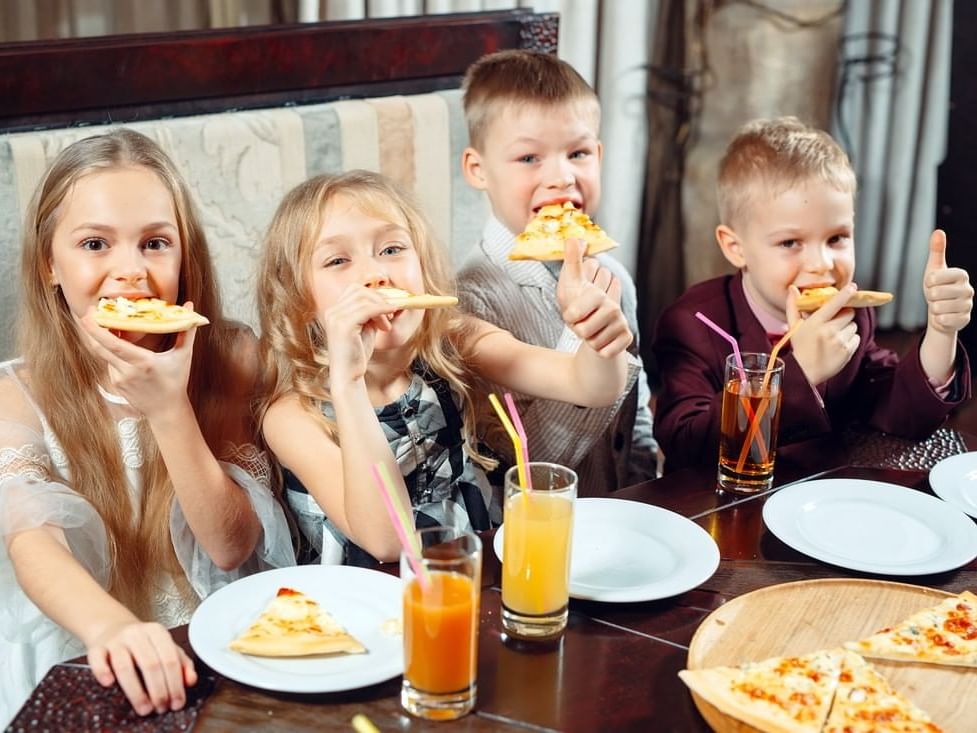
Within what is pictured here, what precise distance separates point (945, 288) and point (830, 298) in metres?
0.20

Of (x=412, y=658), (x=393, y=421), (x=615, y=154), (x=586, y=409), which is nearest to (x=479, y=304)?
(x=586, y=409)

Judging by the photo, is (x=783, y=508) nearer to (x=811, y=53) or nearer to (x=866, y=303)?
(x=866, y=303)

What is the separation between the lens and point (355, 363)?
1.70 meters

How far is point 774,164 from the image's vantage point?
2207 millimetres

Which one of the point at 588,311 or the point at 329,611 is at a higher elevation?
the point at 588,311

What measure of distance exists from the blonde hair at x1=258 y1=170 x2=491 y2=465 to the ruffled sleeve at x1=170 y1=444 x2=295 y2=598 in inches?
4.3

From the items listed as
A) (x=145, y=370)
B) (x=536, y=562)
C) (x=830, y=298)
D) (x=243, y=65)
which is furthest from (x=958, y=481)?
(x=243, y=65)

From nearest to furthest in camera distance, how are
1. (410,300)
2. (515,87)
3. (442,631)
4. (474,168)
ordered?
(442,631)
(410,300)
(515,87)
(474,168)

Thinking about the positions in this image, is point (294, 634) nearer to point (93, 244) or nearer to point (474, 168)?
point (93, 244)

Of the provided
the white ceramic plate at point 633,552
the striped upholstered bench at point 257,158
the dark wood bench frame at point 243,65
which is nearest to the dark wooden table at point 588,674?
the white ceramic plate at point 633,552

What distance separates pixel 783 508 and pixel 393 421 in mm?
624

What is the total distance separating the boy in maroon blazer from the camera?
2.00 meters

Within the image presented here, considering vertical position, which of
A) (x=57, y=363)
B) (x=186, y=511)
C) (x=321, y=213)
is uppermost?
(x=321, y=213)

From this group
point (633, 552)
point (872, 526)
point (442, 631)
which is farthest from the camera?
point (872, 526)
